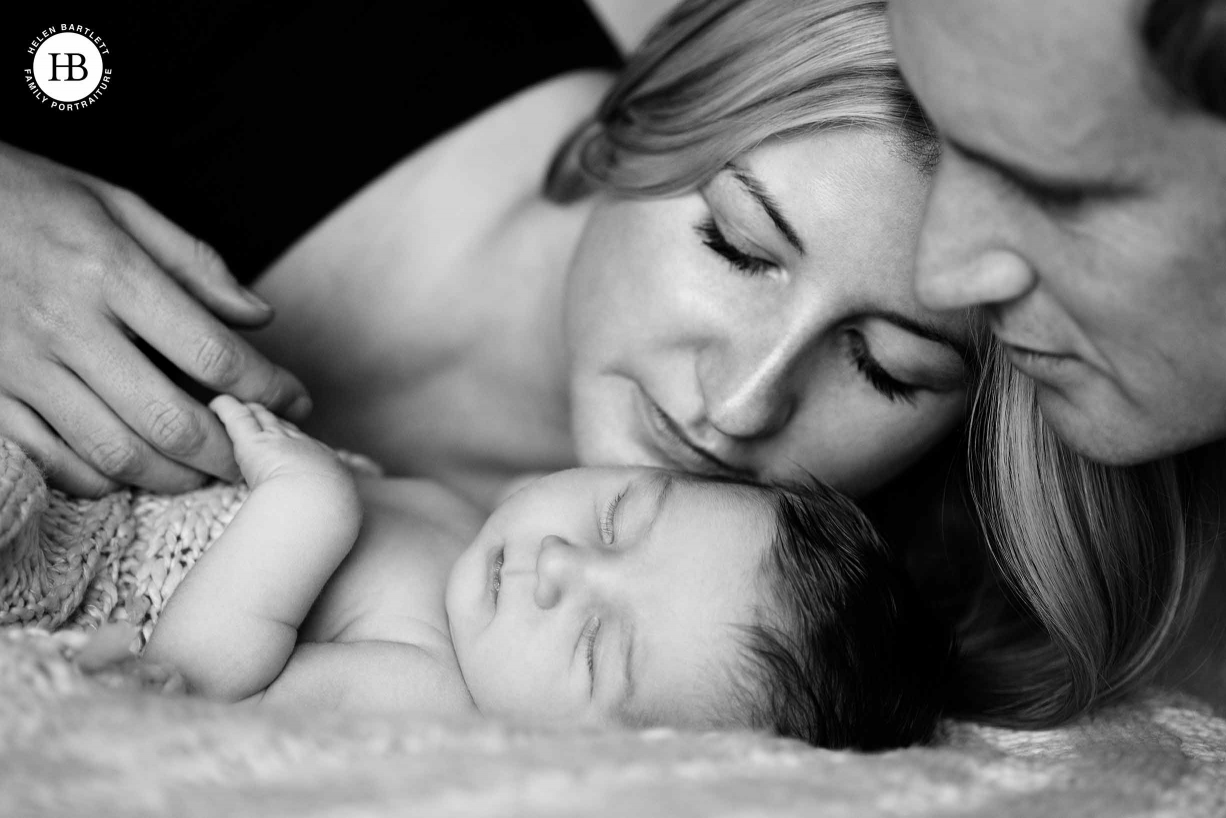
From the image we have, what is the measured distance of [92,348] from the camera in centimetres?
142

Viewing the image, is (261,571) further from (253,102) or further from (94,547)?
(253,102)

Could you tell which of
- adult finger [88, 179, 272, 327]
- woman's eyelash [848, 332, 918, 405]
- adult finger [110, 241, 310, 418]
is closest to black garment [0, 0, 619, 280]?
adult finger [88, 179, 272, 327]

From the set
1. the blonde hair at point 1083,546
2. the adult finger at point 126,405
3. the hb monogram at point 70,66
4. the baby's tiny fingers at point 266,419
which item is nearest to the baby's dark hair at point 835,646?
the blonde hair at point 1083,546

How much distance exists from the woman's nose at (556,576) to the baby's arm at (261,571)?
0.27 m

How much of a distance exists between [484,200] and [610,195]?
34cm

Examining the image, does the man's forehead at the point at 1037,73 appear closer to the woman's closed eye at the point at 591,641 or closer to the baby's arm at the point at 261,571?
the woman's closed eye at the point at 591,641

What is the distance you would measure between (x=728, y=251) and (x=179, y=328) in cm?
80

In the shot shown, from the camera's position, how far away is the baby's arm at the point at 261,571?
1.22m

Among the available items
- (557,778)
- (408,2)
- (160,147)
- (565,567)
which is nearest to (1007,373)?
(565,567)

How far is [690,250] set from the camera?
1.55 metres

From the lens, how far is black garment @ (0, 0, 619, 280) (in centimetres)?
173

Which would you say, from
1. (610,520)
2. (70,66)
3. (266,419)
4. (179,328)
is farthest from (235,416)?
(70,66)

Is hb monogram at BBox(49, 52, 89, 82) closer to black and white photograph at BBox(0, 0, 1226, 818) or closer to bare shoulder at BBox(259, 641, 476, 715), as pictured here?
black and white photograph at BBox(0, 0, 1226, 818)

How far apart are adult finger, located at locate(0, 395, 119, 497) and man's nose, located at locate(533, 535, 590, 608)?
0.66 metres
